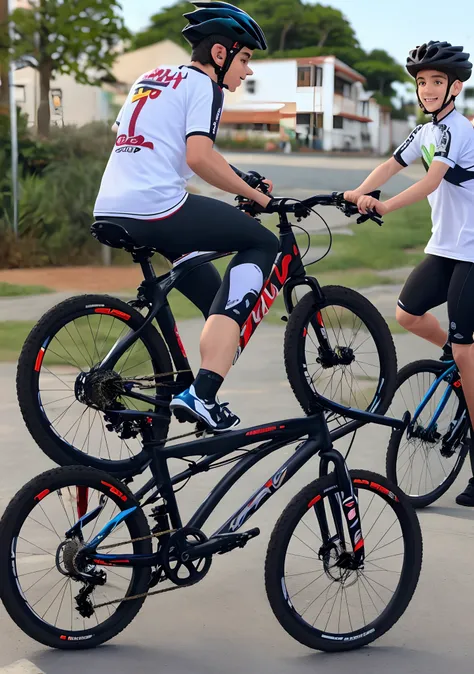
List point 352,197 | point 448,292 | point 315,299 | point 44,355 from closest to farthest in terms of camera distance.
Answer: point 44,355 → point 352,197 → point 315,299 → point 448,292

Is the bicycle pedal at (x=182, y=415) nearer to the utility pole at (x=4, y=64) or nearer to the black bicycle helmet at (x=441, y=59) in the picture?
the black bicycle helmet at (x=441, y=59)

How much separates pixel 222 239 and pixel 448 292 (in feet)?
5.07

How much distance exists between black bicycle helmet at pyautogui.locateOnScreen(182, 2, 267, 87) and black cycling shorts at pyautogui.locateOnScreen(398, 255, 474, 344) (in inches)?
64.9

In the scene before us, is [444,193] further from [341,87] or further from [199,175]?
[341,87]

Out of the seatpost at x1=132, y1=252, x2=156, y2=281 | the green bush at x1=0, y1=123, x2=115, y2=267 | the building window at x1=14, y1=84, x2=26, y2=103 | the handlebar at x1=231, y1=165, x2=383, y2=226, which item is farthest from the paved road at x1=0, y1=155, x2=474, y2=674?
the building window at x1=14, y1=84, x2=26, y2=103

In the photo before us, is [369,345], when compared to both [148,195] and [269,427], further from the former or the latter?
[148,195]

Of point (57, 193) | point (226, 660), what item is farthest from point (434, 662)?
point (57, 193)

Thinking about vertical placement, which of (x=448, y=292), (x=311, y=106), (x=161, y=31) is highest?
(x=161, y=31)

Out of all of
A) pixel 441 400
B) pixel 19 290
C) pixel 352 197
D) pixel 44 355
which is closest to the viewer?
pixel 44 355

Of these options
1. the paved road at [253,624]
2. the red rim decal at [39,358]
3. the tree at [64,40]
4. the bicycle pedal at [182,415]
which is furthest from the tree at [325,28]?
the bicycle pedal at [182,415]

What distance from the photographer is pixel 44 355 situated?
174 inches

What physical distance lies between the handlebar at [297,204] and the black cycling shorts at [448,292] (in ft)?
3.00

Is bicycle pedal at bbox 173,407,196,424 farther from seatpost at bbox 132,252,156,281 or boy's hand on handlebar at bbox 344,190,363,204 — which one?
Answer: boy's hand on handlebar at bbox 344,190,363,204

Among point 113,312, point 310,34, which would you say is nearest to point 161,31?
point 310,34
